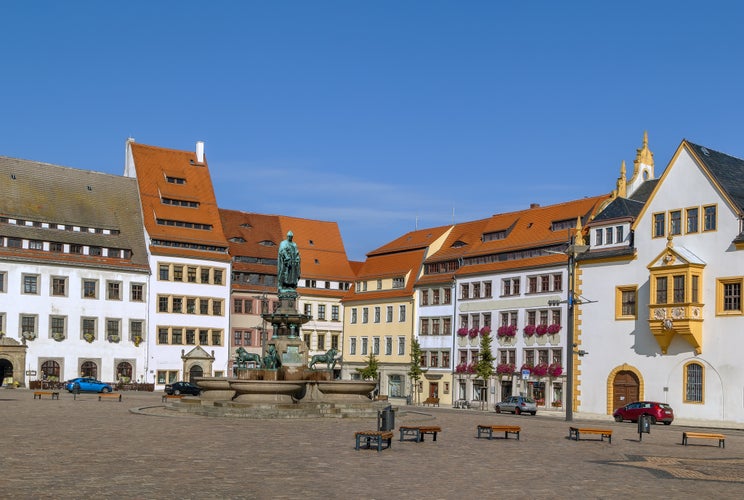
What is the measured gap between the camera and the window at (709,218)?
175ft

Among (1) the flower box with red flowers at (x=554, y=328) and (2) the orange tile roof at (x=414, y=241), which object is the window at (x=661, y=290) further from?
(2) the orange tile roof at (x=414, y=241)

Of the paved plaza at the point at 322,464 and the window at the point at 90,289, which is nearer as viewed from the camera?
the paved plaza at the point at 322,464

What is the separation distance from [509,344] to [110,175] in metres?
40.3

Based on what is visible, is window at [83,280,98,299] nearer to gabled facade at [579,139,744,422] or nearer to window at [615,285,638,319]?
gabled facade at [579,139,744,422]

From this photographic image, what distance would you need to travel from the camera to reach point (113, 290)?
83.6 metres

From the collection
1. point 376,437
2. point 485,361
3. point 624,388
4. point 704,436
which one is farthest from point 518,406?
point 376,437

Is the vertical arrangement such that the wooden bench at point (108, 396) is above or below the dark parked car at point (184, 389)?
above

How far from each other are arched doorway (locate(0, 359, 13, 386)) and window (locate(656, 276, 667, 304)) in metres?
48.3

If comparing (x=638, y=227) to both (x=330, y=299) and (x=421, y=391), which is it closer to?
(x=421, y=391)

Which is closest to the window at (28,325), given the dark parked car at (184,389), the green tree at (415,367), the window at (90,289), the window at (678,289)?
the window at (90,289)

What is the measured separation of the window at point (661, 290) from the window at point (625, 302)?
7.64 feet

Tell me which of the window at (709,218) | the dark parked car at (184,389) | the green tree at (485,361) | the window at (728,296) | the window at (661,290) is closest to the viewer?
the window at (728,296)

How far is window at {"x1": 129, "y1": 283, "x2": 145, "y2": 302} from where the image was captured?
84.4 metres

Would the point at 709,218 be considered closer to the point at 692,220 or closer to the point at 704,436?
the point at 692,220
